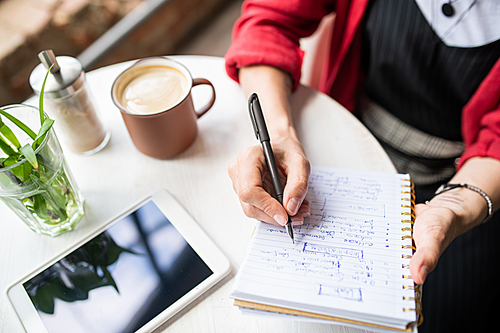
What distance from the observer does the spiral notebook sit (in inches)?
17.0

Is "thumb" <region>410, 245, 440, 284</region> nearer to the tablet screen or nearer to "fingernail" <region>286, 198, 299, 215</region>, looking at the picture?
"fingernail" <region>286, 198, 299, 215</region>

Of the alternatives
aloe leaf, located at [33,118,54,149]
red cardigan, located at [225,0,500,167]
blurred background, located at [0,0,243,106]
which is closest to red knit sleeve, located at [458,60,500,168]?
red cardigan, located at [225,0,500,167]

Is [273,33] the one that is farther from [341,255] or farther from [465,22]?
[341,255]

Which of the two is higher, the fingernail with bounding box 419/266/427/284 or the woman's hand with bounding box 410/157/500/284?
the fingernail with bounding box 419/266/427/284

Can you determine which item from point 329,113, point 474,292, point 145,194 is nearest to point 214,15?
point 329,113

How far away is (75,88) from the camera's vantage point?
23.6 inches

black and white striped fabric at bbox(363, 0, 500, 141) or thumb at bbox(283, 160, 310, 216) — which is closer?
thumb at bbox(283, 160, 310, 216)

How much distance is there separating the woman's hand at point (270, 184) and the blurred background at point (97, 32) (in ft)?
4.05

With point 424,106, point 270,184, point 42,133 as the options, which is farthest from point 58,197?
point 424,106

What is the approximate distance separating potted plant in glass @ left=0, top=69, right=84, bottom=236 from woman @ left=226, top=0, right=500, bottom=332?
265mm

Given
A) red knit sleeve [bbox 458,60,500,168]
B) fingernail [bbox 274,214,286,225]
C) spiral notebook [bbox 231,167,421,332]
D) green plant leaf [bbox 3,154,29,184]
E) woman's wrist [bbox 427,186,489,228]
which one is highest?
green plant leaf [bbox 3,154,29,184]

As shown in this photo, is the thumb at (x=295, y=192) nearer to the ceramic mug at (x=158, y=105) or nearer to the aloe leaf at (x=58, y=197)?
the ceramic mug at (x=158, y=105)

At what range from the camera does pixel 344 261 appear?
18.9 inches

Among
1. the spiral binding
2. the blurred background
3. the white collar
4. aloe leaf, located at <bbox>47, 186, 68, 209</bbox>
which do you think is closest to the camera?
the spiral binding
